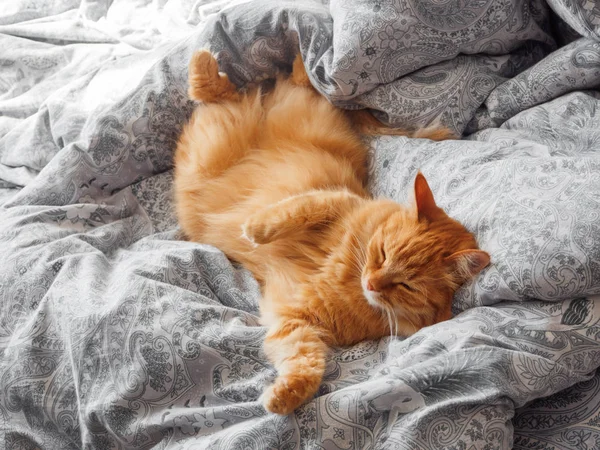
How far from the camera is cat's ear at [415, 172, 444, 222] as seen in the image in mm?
1349

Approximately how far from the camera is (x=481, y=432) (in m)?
1.07

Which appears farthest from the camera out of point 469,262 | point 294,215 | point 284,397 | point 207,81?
point 207,81

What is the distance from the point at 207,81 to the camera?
1.74 metres

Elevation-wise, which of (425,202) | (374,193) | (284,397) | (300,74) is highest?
(300,74)

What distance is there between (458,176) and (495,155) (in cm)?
11

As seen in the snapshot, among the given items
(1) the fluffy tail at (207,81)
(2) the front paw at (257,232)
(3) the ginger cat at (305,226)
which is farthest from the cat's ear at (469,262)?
(1) the fluffy tail at (207,81)

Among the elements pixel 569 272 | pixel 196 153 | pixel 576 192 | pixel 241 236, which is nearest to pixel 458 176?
pixel 576 192

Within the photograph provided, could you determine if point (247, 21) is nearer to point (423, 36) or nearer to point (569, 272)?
point (423, 36)

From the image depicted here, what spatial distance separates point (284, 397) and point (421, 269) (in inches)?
19.1

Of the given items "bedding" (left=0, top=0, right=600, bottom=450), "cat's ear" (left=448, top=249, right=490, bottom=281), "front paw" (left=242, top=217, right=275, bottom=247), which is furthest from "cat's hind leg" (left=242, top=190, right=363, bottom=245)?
"cat's ear" (left=448, top=249, right=490, bottom=281)

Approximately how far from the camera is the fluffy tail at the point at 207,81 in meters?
1.71

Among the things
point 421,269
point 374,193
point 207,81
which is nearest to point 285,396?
point 421,269

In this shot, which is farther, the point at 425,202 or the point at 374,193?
the point at 374,193

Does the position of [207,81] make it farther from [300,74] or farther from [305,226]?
[305,226]
